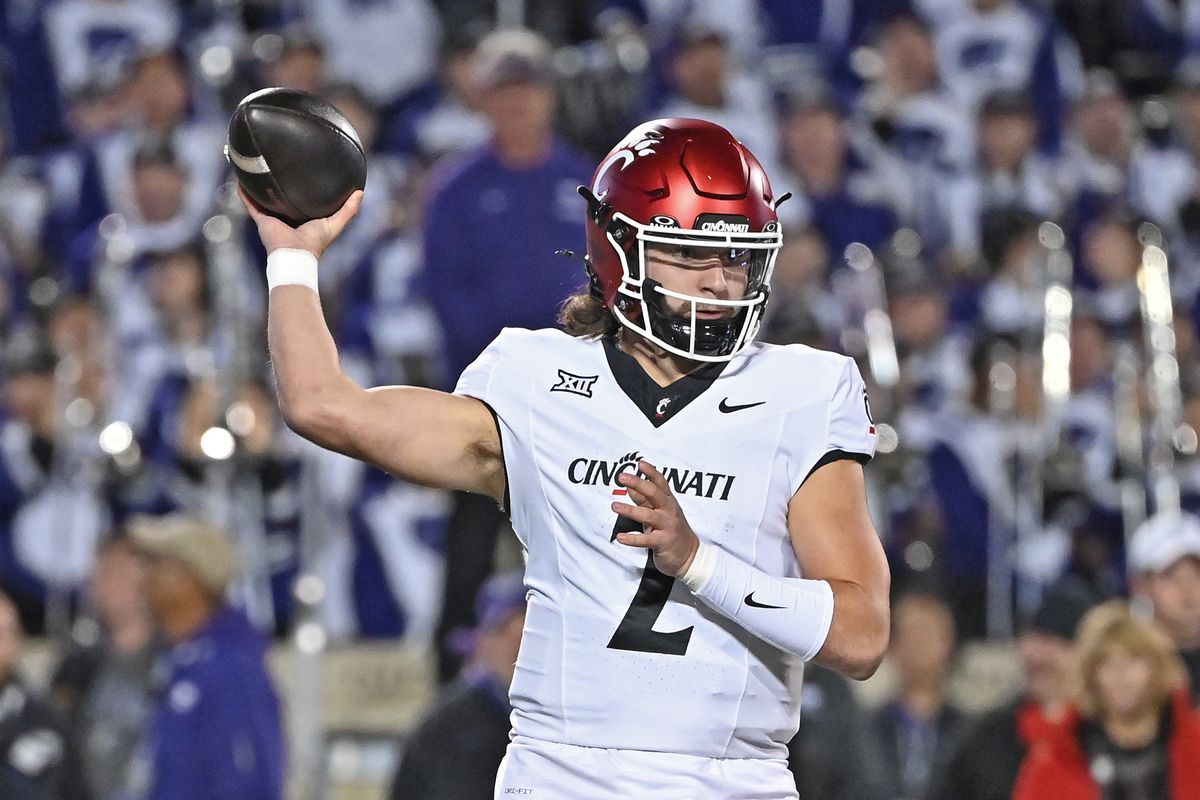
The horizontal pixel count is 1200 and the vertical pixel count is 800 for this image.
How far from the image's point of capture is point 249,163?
3.55 meters

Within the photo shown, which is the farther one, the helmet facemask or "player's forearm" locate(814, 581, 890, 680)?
the helmet facemask

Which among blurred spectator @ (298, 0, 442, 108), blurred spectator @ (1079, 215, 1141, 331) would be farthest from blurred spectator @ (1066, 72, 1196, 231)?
blurred spectator @ (298, 0, 442, 108)

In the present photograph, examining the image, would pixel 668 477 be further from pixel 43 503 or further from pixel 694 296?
pixel 43 503

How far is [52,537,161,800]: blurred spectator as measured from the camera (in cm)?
751

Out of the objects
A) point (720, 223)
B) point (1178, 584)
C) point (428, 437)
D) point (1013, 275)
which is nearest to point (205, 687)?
point (1178, 584)

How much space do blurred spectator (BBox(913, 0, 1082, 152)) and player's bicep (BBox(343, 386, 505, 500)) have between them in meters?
8.50

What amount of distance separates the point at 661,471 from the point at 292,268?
688mm

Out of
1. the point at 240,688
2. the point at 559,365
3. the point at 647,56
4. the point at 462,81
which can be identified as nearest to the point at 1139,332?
the point at 647,56

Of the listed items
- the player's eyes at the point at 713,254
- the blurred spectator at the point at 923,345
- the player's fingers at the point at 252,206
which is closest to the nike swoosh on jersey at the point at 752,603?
the player's eyes at the point at 713,254

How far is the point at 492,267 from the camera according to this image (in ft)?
23.6

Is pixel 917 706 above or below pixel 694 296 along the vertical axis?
below

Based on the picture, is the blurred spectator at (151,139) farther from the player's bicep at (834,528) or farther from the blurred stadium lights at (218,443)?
the player's bicep at (834,528)

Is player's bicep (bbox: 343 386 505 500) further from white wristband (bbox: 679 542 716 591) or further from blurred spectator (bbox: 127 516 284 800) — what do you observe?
blurred spectator (bbox: 127 516 284 800)

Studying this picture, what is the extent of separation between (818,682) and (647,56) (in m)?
4.10
